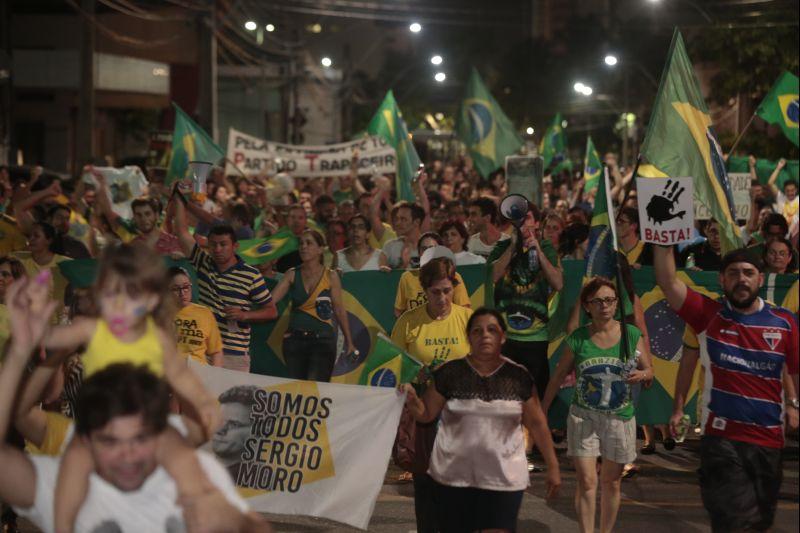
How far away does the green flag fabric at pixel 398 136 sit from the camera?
19797 mm

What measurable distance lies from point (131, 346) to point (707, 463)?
335 cm

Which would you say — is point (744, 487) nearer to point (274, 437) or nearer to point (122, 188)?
point (274, 437)

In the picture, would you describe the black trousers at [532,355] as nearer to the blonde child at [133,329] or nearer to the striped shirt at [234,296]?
the striped shirt at [234,296]

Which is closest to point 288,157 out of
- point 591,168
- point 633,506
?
point 591,168

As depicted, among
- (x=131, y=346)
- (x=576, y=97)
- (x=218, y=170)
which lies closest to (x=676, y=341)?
(x=131, y=346)

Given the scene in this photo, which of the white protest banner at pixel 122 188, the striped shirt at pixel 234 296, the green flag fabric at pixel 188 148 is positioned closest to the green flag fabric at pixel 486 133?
the white protest banner at pixel 122 188

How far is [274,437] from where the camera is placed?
8.48 m

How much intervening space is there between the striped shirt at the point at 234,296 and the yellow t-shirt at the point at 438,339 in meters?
2.23

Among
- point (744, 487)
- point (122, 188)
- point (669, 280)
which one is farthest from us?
point (122, 188)

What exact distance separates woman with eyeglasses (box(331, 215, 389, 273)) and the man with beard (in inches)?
198

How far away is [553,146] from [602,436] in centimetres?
Answer: 2101

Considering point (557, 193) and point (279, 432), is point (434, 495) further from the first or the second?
point (557, 193)

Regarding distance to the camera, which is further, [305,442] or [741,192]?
[741,192]

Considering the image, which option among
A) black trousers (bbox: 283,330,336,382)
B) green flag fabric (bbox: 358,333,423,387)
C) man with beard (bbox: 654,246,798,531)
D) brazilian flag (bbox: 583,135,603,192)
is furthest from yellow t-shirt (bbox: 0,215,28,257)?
brazilian flag (bbox: 583,135,603,192)
